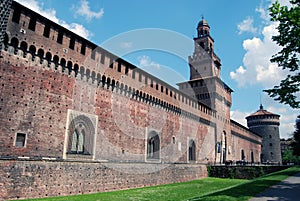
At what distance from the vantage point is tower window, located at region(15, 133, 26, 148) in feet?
34.3

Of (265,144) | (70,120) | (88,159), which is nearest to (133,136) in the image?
(88,159)

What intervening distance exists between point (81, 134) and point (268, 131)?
43853 millimetres

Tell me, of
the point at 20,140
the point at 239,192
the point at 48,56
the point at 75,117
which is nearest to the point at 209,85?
the point at 75,117

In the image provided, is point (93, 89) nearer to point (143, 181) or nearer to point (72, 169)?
point (72, 169)

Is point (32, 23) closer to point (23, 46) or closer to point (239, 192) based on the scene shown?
point (23, 46)

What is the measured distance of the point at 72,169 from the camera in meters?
11.8

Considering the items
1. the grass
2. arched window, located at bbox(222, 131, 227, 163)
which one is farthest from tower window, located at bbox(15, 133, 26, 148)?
arched window, located at bbox(222, 131, 227, 163)

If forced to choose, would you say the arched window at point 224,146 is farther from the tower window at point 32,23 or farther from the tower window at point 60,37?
the tower window at point 32,23

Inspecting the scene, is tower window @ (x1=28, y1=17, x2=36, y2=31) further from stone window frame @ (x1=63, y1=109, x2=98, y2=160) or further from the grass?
the grass

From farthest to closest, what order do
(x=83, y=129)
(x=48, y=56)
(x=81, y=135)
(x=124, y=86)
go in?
(x=124, y=86), (x=83, y=129), (x=81, y=135), (x=48, y=56)

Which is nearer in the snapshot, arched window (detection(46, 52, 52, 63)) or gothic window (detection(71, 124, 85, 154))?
arched window (detection(46, 52, 52, 63))

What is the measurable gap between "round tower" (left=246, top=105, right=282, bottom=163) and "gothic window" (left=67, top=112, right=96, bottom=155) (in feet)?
140

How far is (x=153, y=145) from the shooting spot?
64.7 feet

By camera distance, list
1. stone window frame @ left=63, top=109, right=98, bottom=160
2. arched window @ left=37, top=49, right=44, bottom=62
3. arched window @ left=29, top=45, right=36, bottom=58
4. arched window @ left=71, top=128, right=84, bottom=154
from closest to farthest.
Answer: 1. arched window @ left=29, top=45, right=36, bottom=58
2. arched window @ left=37, top=49, right=44, bottom=62
3. stone window frame @ left=63, top=109, right=98, bottom=160
4. arched window @ left=71, top=128, right=84, bottom=154
